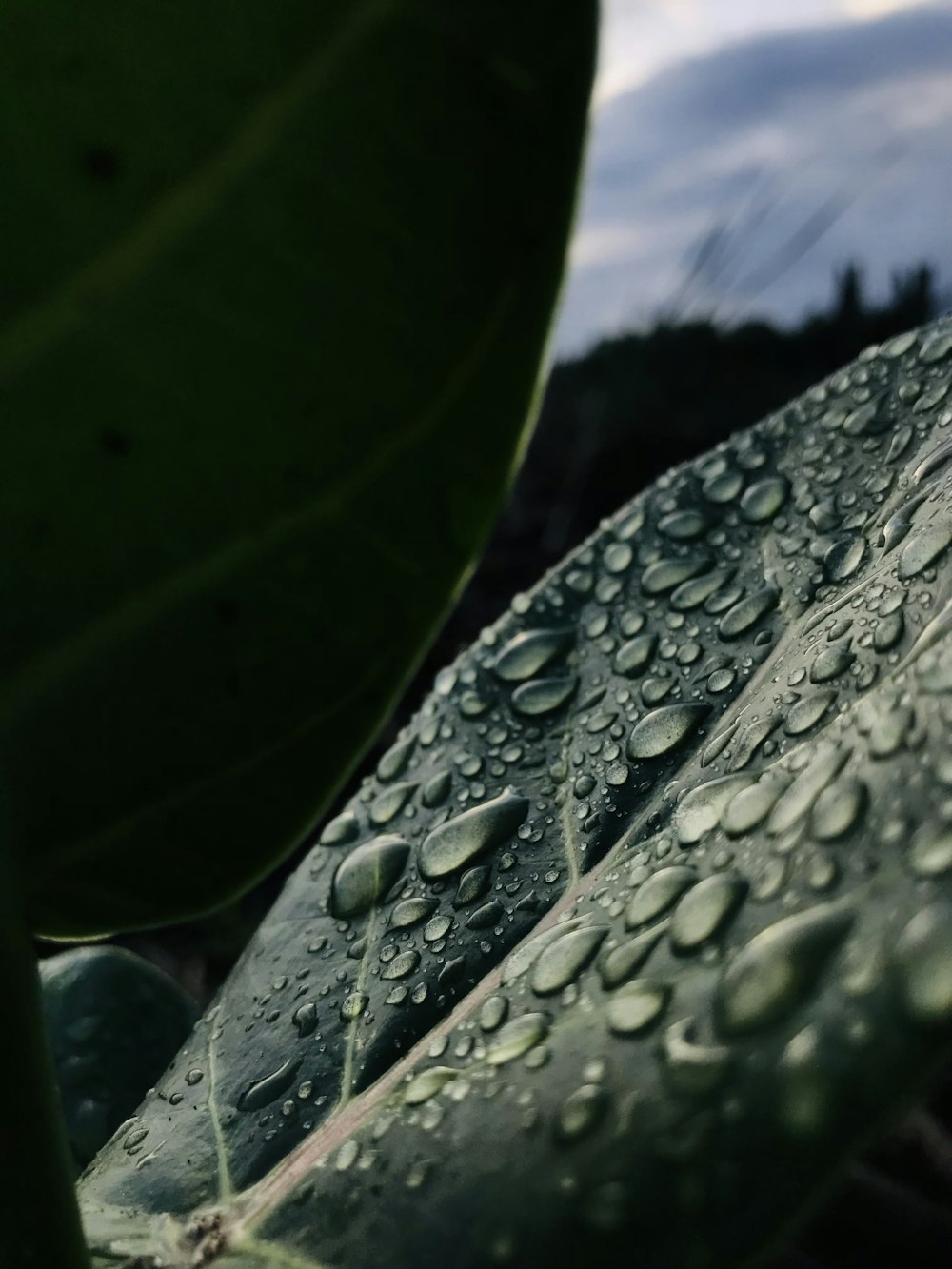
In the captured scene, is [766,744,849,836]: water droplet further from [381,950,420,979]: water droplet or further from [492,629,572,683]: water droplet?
[492,629,572,683]: water droplet

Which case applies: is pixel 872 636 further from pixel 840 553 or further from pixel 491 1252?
pixel 491 1252

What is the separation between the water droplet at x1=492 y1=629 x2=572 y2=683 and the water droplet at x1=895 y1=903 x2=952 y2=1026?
0.48m

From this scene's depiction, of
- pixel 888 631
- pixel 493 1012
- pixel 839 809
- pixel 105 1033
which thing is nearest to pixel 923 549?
pixel 888 631

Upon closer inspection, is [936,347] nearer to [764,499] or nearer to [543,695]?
[764,499]

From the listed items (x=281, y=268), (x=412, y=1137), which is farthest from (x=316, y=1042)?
(x=281, y=268)

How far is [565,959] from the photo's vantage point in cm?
48

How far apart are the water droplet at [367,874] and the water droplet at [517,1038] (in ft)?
0.71

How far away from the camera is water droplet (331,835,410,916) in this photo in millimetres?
679

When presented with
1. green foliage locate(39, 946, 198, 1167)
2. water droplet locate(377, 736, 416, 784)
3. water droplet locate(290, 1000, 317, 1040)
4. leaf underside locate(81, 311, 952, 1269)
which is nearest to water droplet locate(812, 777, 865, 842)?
leaf underside locate(81, 311, 952, 1269)

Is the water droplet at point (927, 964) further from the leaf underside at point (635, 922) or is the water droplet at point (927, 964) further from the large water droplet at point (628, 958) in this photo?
the large water droplet at point (628, 958)

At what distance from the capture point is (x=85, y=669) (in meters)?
0.40

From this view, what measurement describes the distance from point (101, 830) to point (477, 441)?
0.21m

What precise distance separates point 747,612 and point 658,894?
0.80 feet

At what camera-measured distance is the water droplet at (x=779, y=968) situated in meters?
0.33
